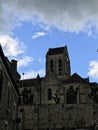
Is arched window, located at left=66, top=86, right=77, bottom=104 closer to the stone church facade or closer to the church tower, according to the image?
the stone church facade

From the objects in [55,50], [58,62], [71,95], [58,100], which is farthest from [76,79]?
[55,50]

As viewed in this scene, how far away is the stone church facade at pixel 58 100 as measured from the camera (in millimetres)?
48156

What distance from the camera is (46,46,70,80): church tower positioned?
77.3 meters

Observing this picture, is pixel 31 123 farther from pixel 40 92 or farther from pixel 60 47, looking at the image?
pixel 60 47

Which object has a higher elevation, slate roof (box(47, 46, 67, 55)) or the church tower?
slate roof (box(47, 46, 67, 55))

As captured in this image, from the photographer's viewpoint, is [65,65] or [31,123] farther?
[65,65]

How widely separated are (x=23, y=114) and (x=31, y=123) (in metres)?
1.76

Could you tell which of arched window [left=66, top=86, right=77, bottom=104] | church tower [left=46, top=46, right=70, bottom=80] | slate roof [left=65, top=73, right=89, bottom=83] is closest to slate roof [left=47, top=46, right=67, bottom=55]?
church tower [left=46, top=46, right=70, bottom=80]

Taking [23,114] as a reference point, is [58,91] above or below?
above

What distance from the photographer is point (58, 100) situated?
57.7 meters

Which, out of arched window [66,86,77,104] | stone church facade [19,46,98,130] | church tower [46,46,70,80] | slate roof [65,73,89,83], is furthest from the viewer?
church tower [46,46,70,80]

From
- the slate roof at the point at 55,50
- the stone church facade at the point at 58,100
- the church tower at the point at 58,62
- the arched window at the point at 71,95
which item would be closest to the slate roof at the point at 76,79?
the stone church facade at the point at 58,100

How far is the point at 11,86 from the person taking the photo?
22.1m

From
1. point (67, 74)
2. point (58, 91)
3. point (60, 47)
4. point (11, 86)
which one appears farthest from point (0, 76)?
point (60, 47)
